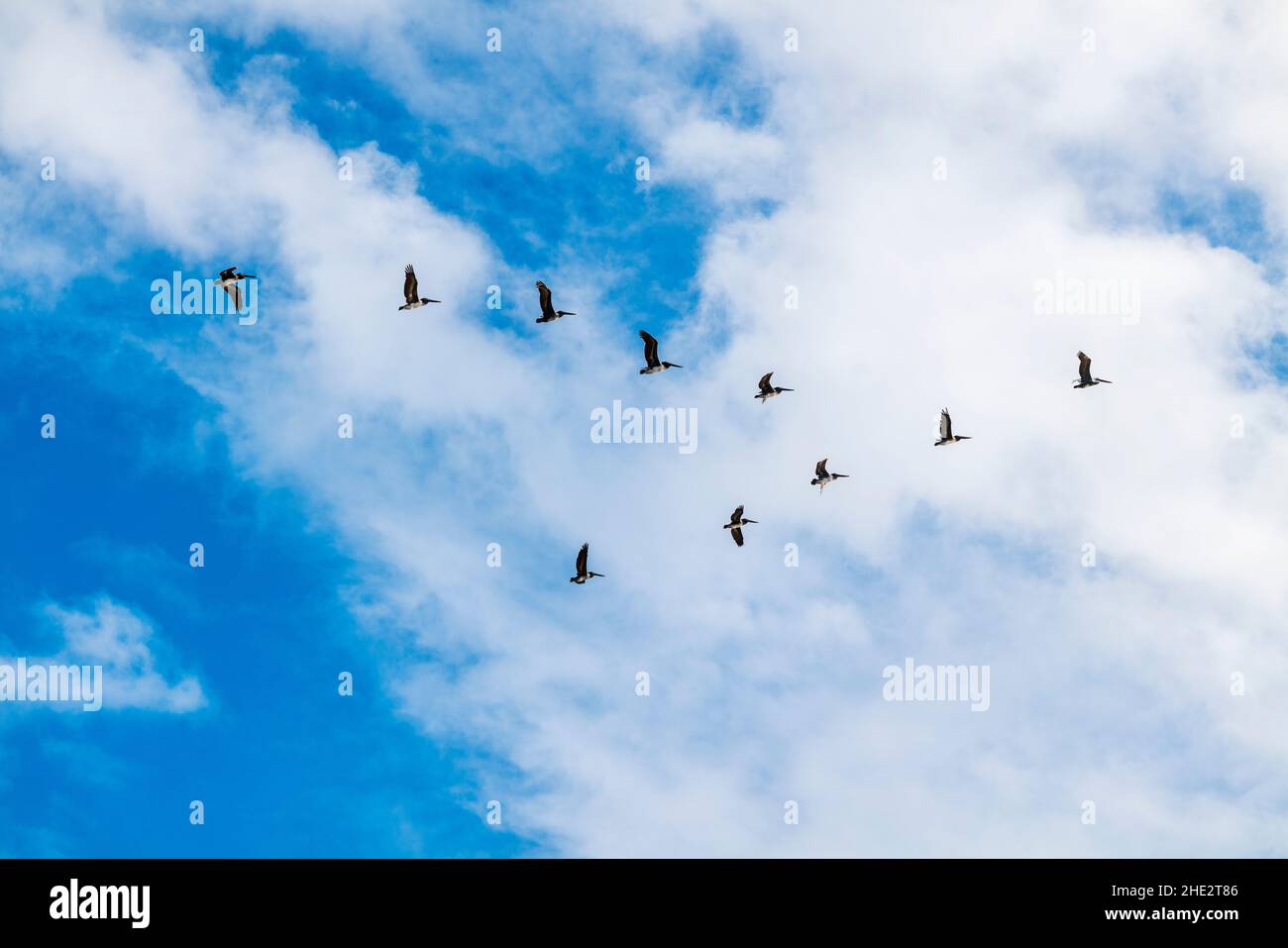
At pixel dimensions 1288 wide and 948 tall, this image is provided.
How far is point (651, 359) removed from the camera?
88062 millimetres

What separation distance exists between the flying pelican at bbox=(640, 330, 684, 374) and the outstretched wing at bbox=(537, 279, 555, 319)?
5112 millimetres

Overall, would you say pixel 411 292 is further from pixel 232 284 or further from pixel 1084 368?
pixel 1084 368

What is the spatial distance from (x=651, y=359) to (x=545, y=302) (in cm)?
586

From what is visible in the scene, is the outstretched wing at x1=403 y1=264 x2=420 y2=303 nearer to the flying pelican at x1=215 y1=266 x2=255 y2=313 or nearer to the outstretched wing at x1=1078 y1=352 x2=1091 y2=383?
the flying pelican at x1=215 y1=266 x2=255 y2=313

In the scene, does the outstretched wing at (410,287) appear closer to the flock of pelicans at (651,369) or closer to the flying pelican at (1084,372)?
the flock of pelicans at (651,369)

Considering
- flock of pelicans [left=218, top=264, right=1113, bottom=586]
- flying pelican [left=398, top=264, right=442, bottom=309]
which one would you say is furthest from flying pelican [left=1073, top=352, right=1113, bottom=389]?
flying pelican [left=398, top=264, right=442, bottom=309]

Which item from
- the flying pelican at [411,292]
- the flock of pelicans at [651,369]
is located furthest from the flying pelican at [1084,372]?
the flying pelican at [411,292]

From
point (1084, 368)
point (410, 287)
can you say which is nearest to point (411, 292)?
point (410, 287)

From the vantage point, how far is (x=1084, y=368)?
296 ft

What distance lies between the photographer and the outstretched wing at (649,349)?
3366 inches

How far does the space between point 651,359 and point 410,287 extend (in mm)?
12209
